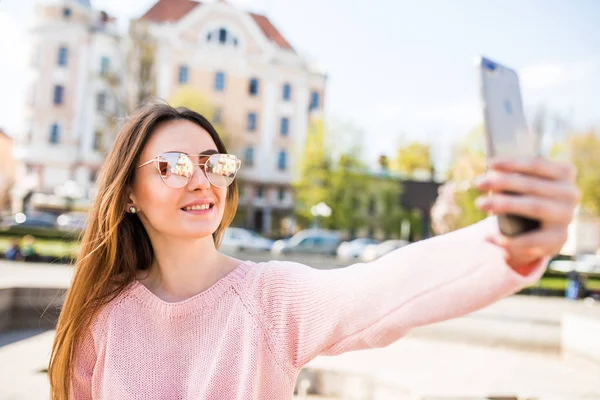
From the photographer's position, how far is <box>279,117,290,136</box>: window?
3991 centimetres

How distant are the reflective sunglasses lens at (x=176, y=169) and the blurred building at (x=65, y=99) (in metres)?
36.7

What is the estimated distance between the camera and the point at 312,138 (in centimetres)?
3281

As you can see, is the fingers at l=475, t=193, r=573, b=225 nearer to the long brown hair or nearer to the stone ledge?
the long brown hair

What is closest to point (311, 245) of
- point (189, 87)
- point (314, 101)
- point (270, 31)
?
point (189, 87)

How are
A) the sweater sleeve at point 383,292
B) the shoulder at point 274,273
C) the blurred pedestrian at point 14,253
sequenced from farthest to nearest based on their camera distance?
1. the blurred pedestrian at point 14,253
2. the shoulder at point 274,273
3. the sweater sleeve at point 383,292

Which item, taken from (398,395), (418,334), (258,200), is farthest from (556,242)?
(258,200)

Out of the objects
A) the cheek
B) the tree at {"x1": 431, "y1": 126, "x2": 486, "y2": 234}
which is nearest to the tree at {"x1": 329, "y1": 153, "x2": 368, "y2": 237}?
the tree at {"x1": 431, "y1": 126, "x2": 486, "y2": 234}

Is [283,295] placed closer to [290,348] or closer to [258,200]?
[290,348]

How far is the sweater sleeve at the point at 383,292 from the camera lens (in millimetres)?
1196

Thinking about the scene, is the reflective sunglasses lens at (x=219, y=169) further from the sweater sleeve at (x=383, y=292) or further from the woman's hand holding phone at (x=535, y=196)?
the woman's hand holding phone at (x=535, y=196)

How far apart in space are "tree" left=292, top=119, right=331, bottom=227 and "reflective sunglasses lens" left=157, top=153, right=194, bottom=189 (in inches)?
1213

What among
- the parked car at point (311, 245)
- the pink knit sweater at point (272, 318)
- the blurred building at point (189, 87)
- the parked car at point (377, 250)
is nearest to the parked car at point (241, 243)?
the parked car at point (311, 245)

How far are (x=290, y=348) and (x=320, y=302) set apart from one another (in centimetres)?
21

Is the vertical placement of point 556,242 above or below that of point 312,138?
below
